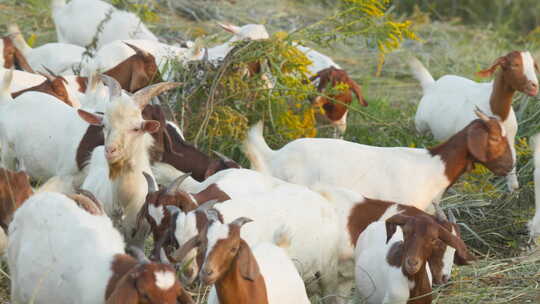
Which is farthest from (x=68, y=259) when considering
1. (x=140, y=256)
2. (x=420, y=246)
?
(x=420, y=246)

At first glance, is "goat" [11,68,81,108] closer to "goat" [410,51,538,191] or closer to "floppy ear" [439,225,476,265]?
"goat" [410,51,538,191]

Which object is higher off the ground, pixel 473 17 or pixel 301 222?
pixel 301 222

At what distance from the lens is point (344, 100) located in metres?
9.02

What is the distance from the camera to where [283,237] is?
5.52 metres

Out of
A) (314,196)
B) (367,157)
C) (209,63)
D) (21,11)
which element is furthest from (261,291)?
(21,11)

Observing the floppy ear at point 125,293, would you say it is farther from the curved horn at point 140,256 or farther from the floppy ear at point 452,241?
the floppy ear at point 452,241

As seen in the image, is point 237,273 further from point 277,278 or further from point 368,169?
point 368,169

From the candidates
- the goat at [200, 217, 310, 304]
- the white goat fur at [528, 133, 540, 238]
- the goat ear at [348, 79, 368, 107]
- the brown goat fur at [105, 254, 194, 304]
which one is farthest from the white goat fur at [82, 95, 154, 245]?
the goat ear at [348, 79, 368, 107]

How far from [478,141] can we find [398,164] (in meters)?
0.58

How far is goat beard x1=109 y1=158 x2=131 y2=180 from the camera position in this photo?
581cm

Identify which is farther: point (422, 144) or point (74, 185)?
point (422, 144)

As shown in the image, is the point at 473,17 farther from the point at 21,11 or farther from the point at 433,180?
the point at 433,180

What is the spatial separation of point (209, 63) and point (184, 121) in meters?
0.51

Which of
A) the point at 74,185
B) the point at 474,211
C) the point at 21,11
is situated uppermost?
the point at 474,211
